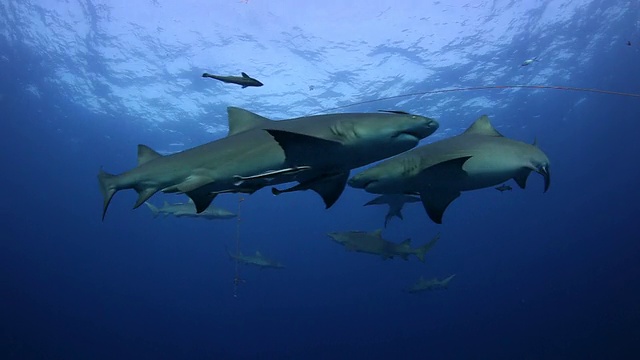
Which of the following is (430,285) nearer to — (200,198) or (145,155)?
(145,155)

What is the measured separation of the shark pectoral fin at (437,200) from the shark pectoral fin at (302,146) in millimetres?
1635

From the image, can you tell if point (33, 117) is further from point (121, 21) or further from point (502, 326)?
point (502, 326)

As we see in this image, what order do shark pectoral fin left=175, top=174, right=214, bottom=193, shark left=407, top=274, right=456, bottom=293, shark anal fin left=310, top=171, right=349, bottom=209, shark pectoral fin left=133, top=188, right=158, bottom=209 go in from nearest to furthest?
shark anal fin left=310, top=171, right=349, bottom=209 → shark pectoral fin left=175, top=174, right=214, bottom=193 → shark pectoral fin left=133, top=188, right=158, bottom=209 → shark left=407, top=274, right=456, bottom=293

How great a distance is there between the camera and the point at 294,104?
29.7 m

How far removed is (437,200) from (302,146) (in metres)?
2.06

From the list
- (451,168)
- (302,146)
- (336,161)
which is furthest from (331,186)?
(451,168)

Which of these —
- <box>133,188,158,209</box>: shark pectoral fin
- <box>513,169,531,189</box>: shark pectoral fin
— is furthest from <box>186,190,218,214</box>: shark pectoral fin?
<box>513,169,531,189</box>: shark pectoral fin

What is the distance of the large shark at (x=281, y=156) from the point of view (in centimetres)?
302

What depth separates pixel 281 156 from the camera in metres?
3.45

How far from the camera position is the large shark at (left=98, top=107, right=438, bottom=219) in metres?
3.02

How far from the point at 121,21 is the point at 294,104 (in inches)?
511

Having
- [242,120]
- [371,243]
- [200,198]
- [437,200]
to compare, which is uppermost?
[242,120]

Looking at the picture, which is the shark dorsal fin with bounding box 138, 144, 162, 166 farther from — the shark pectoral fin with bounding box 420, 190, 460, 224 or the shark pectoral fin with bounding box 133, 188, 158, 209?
the shark pectoral fin with bounding box 420, 190, 460, 224

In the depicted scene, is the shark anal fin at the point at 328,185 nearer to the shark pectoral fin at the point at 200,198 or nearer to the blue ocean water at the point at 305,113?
the shark pectoral fin at the point at 200,198
